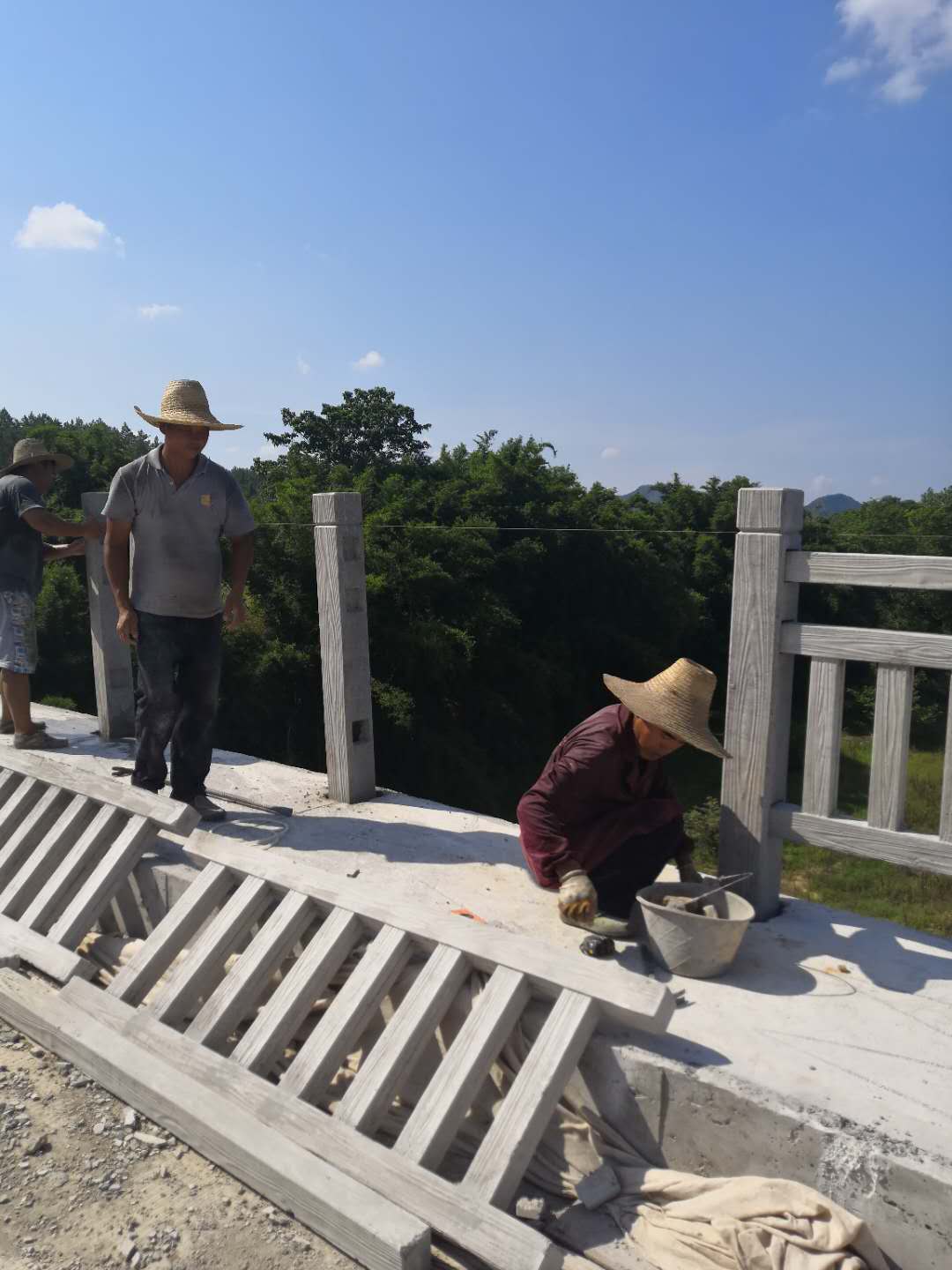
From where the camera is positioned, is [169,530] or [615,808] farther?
[169,530]

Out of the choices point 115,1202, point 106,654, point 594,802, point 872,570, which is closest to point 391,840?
point 594,802

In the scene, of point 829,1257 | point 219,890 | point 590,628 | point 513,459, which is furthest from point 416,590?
point 829,1257

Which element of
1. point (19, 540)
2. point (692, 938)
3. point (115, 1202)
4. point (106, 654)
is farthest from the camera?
point (106, 654)

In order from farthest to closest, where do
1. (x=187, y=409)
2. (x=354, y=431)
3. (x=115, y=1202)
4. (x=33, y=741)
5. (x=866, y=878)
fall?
(x=354, y=431) → (x=866, y=878) → (x=33, y=741) → (x=187, y=409) → (x=115, y=1202)

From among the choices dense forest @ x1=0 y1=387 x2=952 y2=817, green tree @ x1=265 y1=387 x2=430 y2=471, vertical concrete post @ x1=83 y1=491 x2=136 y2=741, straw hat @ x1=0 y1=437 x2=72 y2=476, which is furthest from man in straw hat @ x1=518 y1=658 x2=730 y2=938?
green tree @ x1=265 y1=387 x2=430 y2=471

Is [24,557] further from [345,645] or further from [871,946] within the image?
[871,946]

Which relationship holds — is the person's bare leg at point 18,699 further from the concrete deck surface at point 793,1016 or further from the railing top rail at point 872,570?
the railing top rail at point 872,570

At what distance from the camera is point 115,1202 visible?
2486mm

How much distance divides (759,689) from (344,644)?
190 cm

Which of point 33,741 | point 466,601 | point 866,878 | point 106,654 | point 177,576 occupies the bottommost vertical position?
point 866,878

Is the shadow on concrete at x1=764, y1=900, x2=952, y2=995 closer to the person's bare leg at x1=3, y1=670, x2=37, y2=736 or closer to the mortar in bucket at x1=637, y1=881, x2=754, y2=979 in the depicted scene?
the mortar in bucket at x1=637, y1=881, x2=754, y2=979

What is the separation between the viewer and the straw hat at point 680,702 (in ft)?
10.3

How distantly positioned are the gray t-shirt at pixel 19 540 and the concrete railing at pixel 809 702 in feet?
11.7

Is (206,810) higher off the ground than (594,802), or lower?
lower
